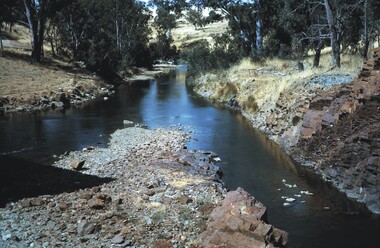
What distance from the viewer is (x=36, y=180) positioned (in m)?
17.0

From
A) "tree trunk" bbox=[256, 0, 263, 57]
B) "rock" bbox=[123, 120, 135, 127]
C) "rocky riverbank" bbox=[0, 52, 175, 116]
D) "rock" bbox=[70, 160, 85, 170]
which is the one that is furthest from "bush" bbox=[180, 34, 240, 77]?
"rock" bbox=[70, 160, 85, 170]

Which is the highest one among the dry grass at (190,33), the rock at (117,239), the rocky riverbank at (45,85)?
the dry grass at (190,33)

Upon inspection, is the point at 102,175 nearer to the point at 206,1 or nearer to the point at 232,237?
the point at 232,237

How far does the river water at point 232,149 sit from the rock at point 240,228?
68.2 inches

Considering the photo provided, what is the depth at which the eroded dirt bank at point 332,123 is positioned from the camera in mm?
17000

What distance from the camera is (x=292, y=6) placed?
140ft

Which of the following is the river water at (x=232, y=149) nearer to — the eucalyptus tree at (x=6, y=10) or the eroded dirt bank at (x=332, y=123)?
the eroded dirt bank at (x=332, y=123)

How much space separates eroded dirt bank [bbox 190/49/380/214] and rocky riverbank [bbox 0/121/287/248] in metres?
5.21

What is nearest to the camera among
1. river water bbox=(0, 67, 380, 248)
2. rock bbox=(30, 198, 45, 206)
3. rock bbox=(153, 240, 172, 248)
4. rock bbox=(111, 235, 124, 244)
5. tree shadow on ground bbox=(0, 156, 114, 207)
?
rock bbox=(153, 240, 172, 248)

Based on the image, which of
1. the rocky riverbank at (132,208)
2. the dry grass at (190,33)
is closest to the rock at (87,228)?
the rocky riverbank at (132,208)

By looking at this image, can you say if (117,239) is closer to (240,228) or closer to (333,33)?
(240,228)

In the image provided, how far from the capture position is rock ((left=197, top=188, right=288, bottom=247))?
1084 centimetres

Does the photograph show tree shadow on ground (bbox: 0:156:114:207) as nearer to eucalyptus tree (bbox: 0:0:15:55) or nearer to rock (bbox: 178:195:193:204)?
rock (bbox: 178:195:193:204)

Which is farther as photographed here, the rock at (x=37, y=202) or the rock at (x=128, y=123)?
the rock at (x=128, y=123)
